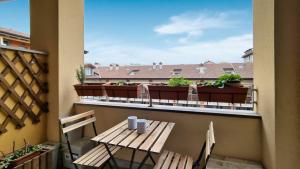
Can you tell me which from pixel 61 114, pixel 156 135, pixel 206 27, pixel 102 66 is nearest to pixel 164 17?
pixel 206 27

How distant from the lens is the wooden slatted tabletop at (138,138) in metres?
1.51

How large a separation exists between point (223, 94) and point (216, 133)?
494 millimetres

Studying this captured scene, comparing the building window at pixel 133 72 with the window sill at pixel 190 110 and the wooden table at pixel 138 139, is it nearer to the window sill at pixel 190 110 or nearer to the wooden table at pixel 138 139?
the window sill at pixel 190 110

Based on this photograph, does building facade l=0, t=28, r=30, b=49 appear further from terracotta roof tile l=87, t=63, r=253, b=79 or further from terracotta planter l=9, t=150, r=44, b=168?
terracotta planter l=9, t=150, r=44, b=168

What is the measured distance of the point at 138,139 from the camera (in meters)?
1.66

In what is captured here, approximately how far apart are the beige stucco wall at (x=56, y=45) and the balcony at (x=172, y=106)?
0.05 feet

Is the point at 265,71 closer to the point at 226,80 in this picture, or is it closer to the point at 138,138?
the point at 226,80

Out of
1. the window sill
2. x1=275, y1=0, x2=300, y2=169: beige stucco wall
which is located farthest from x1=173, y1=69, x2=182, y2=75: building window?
x1=275, y1=0, x2=300, y2=169: beige stucco wall

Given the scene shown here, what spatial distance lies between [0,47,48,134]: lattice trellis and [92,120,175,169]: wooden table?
1.35 meters

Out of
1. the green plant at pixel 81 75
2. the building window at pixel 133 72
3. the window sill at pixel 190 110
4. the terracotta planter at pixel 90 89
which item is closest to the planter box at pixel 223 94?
the window sill at pixel 190 110

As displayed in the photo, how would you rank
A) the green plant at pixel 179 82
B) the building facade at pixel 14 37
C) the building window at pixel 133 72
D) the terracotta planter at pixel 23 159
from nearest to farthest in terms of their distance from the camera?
1. the terracotta planter at pixel 23 159
2. the green plant at pixel 179 82
3. the building window at pixel 133 72
4. the building facade at pixel 14 37

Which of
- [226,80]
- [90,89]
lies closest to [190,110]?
[226,80]

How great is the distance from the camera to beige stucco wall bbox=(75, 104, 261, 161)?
201 centimetres

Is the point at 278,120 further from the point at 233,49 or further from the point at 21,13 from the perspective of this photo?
the point at 21,13
